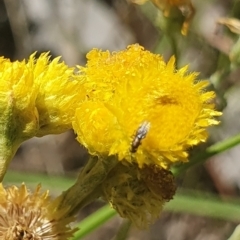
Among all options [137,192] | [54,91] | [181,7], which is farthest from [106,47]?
[137,192]

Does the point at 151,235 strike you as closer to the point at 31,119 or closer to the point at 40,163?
the point at 40,163

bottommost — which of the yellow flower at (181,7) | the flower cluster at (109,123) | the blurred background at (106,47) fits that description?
the blurred background at (106,47)

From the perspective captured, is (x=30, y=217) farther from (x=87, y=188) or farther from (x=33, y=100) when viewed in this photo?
(x=33, y=100)

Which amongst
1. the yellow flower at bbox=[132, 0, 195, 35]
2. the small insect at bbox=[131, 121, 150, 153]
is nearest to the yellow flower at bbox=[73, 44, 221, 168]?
the small insect at bbox=[131, 121, 150, 153]

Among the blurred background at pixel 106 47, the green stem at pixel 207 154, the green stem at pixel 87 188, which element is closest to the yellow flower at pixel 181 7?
the green stem at pixel 207 154

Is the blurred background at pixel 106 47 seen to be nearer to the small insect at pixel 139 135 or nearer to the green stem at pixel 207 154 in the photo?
the green stem at pixel 207 154

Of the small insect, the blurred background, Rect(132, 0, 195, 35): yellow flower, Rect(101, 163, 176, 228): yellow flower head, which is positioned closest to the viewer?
the small insect

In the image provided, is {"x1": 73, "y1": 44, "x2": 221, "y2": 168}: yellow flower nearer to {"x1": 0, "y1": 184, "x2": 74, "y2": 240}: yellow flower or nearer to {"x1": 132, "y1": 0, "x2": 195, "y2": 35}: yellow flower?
{"x1": 0, "y1": 184, "x2": 74, "y2": 240}: yellow flower
